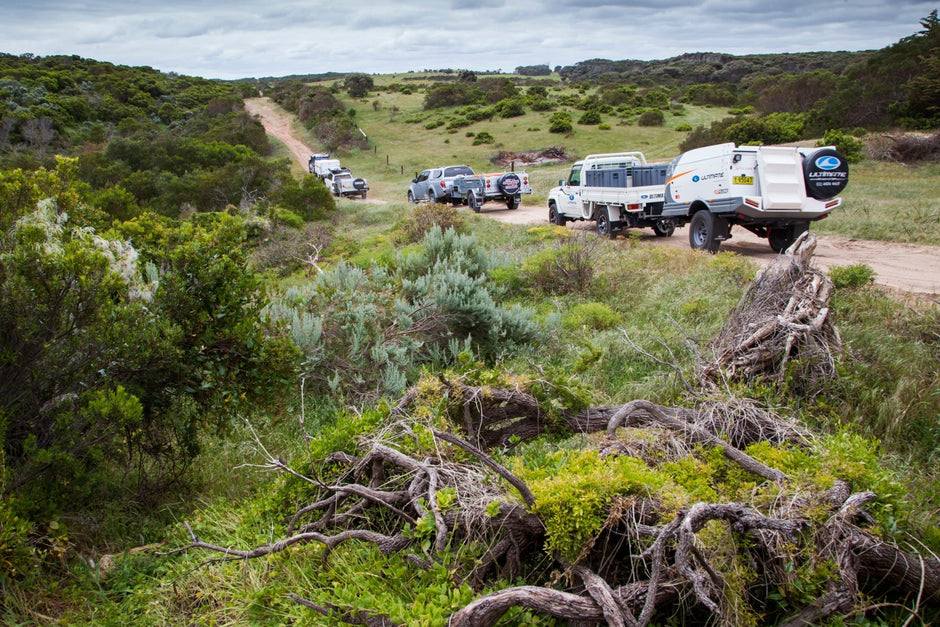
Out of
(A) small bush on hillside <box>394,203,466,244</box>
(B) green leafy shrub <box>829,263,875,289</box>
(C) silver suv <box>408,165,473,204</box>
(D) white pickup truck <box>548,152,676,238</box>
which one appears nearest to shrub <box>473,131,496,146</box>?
(C) silver suv <box>408,165,473,204</box>

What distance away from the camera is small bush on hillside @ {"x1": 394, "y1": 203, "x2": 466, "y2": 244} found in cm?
1460

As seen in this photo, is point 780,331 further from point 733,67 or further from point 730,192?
point 733,67

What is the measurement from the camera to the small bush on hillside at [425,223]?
14.6 metres

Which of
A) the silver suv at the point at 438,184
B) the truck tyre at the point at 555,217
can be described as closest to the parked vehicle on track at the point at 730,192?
the truck tyre at the point at 555,217

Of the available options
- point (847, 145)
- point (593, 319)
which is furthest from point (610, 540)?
point (847, 145)

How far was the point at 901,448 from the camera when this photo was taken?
14.8 ft

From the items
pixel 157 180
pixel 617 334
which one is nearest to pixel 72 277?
pixel 617 334

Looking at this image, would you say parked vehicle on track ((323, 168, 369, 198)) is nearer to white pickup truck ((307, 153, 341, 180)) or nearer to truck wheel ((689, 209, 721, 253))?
white pickup truck ((307, 153, 341, 180))

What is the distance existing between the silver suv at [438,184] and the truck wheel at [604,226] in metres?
9.61

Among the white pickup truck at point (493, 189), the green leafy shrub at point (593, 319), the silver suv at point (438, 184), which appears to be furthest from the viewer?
the silver suv at point (438, 184)

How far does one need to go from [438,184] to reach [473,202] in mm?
2660

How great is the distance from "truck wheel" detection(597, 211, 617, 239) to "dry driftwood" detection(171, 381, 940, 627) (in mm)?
12858

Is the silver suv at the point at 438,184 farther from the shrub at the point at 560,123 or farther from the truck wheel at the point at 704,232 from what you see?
the shrub at the point at 560,123

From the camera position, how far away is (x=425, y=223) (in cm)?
1489
